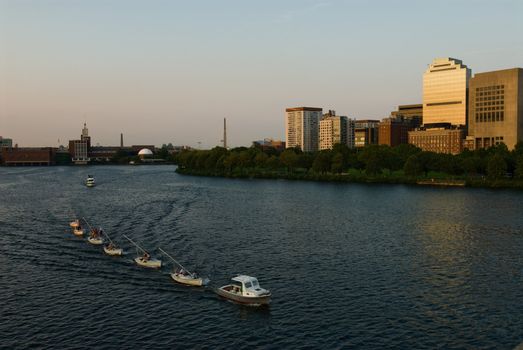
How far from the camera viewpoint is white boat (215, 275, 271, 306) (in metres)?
48.4

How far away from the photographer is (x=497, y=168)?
165250 mm

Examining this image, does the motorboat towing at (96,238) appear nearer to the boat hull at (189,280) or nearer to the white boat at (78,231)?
the white boat at (78,231)

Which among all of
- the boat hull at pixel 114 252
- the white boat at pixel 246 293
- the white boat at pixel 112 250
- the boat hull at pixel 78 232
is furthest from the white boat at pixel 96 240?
the white boat at pixel 246 293

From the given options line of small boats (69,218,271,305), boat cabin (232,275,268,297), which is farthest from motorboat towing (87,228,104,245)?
boat cabin (232,275,268,297)

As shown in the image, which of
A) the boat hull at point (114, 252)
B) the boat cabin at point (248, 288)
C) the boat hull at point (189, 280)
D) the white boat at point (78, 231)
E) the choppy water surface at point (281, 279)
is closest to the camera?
the choppy water surface at point (281, 279)

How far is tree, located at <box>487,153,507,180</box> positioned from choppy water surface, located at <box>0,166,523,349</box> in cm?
5740

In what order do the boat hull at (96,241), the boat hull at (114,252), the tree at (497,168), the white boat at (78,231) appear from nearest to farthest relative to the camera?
the boat hull at (114,252), the boat hull at (96,241), the white boat at (78,231), the tree at (497,168)

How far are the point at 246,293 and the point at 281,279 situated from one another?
9273mm

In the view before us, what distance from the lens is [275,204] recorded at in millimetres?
125125

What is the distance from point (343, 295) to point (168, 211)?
6763 centimetres

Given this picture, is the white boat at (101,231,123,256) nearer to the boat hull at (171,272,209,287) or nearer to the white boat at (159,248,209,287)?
the white boat at (159,248,209,287)

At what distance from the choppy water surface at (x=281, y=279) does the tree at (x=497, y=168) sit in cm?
5740

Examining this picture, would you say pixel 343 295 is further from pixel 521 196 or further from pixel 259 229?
pixel 521 196

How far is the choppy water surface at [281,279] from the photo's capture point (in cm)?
4216
